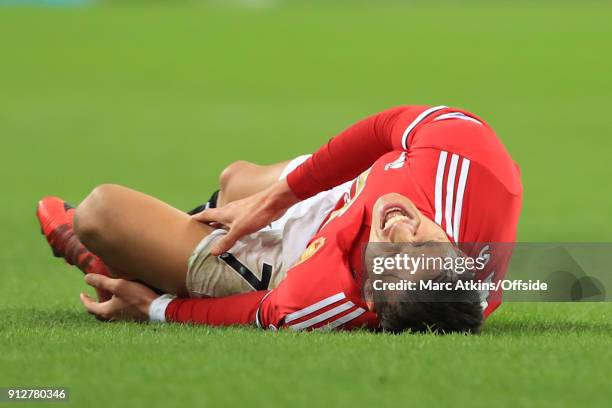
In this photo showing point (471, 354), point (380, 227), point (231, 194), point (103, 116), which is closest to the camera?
point (471, 354)

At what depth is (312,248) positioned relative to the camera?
3486 millimetres

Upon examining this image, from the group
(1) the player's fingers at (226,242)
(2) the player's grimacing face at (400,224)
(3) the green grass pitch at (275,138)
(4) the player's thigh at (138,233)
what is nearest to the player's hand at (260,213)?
(1) the player's fingers at (226,242)

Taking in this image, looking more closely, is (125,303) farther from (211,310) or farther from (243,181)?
(243,181)

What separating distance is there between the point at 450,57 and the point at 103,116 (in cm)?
573

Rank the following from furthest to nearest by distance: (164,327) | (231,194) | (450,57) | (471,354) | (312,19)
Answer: (312,19)
(450,57)
(231,194)
(164,327)
(471,354)

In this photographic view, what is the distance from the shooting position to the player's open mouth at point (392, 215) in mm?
3227

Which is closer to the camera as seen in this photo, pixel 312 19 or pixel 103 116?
pixel 103 116

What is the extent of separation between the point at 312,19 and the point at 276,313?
16569 mm

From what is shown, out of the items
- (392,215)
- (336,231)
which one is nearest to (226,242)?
(336,231)

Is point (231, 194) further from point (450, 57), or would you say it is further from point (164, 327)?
point (450, 57)

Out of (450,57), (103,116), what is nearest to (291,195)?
(103,116)

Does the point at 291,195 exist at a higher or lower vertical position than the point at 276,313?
higher

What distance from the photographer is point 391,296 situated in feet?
10.6

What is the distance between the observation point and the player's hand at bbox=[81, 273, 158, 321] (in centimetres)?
378
